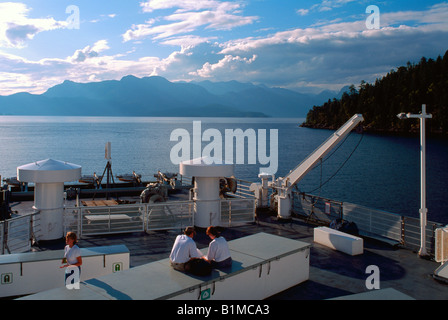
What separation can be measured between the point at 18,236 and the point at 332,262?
947cm

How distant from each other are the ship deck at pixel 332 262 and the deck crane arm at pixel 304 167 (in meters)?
0.98

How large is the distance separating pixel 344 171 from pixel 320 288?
63.5 m

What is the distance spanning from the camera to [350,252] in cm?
1238

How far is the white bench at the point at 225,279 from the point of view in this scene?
6.52 metres

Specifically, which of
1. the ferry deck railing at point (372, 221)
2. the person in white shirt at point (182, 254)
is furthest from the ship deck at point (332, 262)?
the person in white shirt at point (182, 254)

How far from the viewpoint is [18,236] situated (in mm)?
11930

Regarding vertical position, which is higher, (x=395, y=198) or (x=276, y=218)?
(x=276, y=218)

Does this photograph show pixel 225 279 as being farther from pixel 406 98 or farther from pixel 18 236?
pixel 406 98
